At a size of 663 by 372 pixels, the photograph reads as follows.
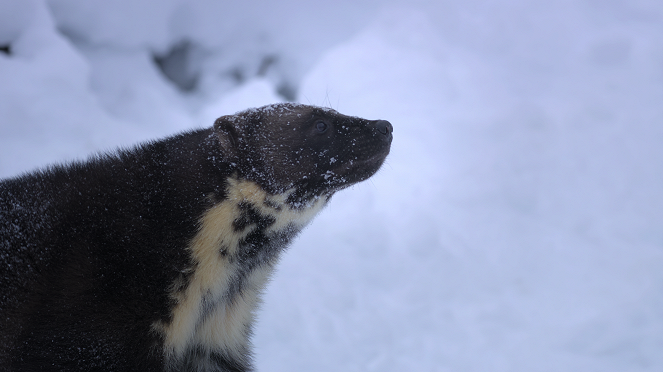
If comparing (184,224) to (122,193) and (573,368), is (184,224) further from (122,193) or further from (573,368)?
(573,368)

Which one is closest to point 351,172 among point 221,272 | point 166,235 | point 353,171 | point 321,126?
point 353,171

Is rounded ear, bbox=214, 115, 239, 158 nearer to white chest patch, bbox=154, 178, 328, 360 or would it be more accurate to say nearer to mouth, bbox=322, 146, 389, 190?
white chest patch, bbox=154, 178, 328, 360

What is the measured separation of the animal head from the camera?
250cm

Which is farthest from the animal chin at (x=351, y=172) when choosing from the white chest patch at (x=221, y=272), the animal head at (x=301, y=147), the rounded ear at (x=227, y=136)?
the rounded ear at (x=227, y=136)

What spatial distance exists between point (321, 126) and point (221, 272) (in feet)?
2.93

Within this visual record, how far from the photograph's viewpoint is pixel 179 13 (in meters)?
5.25

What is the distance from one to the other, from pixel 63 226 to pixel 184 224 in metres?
0.52

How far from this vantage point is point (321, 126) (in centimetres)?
266

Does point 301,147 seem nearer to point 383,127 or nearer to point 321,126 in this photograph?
point 321,126

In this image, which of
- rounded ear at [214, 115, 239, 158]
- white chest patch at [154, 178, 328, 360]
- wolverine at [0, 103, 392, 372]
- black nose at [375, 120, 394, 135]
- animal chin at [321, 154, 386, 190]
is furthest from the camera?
black nose at [375, 120, 394, 135]

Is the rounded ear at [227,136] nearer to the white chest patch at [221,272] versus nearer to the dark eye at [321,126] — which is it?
the white chest patch at [221,272]

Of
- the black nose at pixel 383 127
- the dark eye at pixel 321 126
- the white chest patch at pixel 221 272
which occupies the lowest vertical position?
the white chest patch at pixel 221 272

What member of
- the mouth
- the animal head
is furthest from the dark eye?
the mouth

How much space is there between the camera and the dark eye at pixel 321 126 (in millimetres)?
2650
